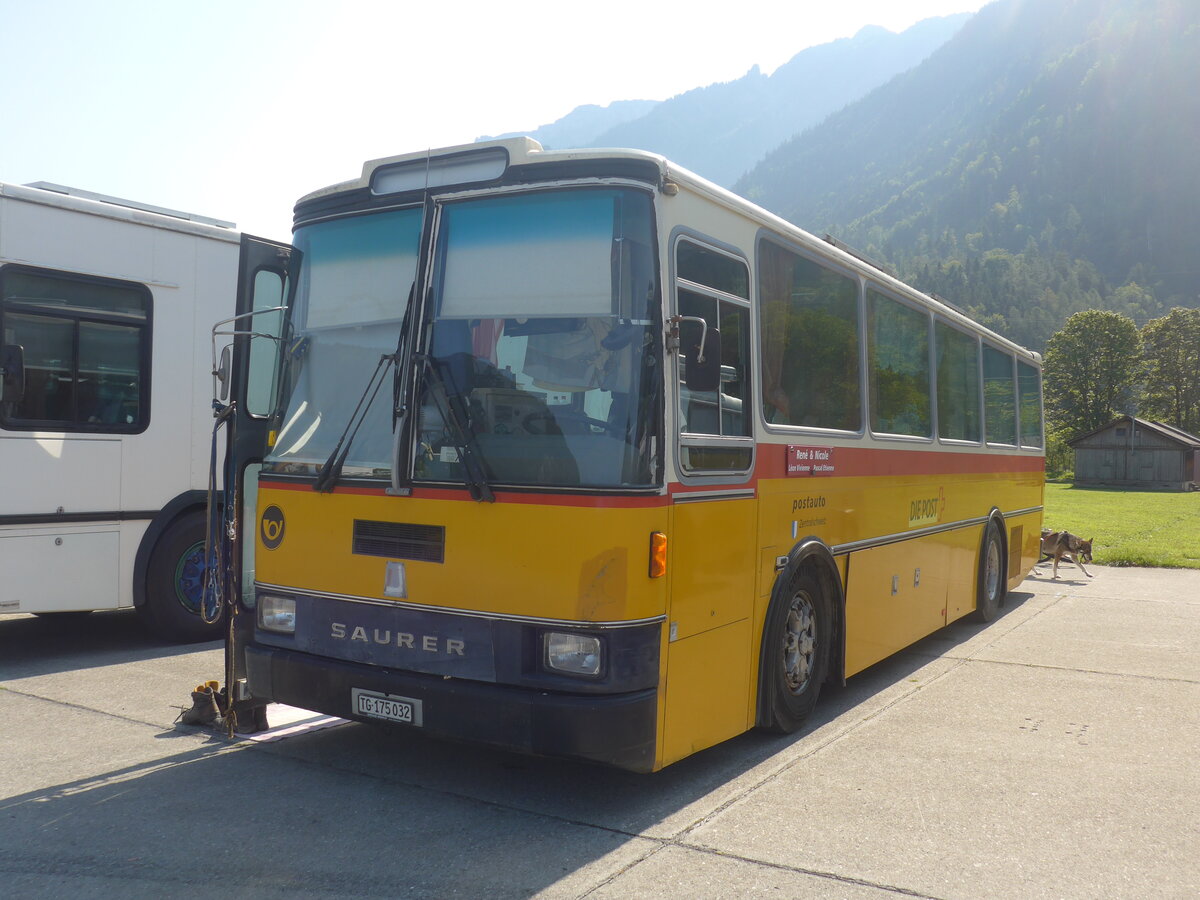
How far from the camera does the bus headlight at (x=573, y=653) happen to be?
463 centimetres

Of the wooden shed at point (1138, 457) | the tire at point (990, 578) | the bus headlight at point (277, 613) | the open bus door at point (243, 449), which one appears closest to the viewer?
the bus headlight at point (277, 613)

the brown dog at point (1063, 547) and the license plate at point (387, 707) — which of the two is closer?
the license plate at point (387, 707)

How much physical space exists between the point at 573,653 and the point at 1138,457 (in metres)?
70.4

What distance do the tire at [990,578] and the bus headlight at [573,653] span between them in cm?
725

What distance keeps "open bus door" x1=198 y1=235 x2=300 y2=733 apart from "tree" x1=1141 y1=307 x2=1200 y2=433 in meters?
90.6

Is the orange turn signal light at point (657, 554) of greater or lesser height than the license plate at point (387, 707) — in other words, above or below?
above

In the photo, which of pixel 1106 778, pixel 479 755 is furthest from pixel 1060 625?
pixel 479 755

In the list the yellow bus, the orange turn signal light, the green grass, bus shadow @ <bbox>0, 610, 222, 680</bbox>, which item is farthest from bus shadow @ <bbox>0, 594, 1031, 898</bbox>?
the green grass

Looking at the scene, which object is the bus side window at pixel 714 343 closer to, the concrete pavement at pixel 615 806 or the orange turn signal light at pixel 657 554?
the orange turn signal light at pixel 657 554

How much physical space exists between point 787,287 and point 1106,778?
3.13 meters

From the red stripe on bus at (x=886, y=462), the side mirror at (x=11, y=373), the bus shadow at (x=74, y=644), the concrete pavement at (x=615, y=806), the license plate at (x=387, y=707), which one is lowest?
the concrete pavement at (x=615, y=806)

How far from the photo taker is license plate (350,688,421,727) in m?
4.94

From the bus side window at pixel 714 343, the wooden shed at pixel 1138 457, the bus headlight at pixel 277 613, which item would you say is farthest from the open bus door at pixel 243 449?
the wooden shed at pixel 1138 457

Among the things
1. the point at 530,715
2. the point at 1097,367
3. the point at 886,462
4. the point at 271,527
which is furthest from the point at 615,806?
the point at 1097,367
